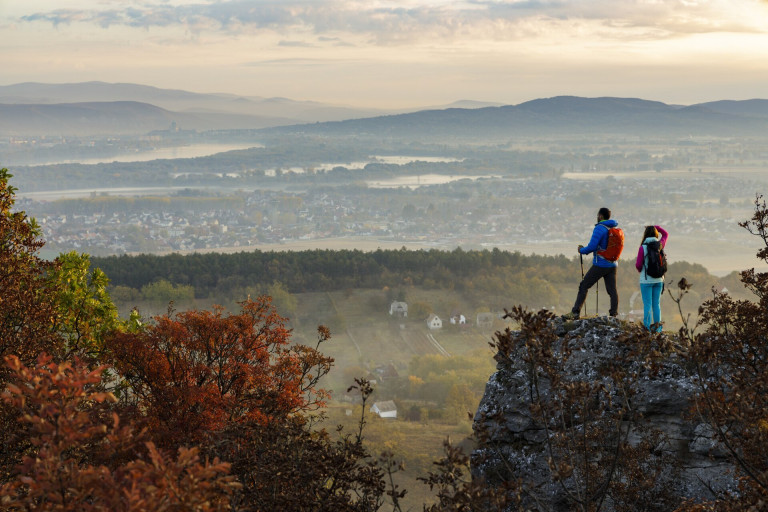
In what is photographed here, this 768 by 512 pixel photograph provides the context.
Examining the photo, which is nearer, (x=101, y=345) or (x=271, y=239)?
(x=101, y=345)

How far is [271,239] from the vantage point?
187 metres

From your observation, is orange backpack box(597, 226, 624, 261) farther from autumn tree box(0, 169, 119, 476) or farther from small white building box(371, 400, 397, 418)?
small white building box(371, 400, 397, 418)

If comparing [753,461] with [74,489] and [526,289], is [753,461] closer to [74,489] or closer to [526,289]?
[74,489]

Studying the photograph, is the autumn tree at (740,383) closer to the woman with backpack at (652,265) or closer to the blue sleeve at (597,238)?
the woman with backpack at (652,265)

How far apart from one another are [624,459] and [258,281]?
77398mm

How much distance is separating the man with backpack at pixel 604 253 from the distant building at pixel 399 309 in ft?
221

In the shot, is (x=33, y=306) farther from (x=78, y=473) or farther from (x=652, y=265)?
(x=652, y=265)

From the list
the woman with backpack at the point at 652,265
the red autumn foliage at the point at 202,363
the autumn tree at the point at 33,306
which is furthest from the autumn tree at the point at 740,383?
the red autumn foliage at the point at 202,363

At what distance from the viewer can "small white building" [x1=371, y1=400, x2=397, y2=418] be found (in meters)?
50.8

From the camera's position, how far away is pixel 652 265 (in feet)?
40.4

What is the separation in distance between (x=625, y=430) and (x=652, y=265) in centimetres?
349

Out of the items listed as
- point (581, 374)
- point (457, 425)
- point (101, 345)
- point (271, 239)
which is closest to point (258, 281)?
point (457, 425)

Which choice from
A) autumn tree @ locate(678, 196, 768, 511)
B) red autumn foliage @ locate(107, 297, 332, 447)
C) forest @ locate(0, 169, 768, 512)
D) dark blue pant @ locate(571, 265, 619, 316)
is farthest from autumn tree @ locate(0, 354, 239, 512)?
red autumn foliage @ locate(107, 297, 332, 447)

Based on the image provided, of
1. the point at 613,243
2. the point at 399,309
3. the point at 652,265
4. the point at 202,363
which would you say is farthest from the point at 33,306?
the point at 399,309
